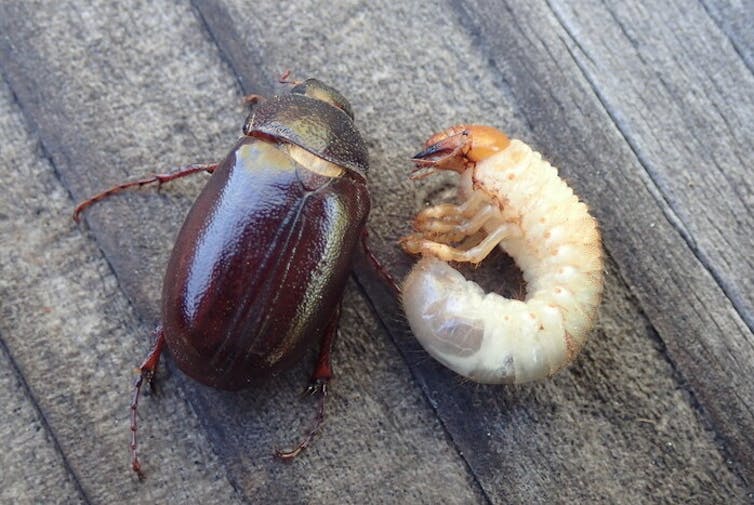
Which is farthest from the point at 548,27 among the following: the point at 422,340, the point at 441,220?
the point at 422,340

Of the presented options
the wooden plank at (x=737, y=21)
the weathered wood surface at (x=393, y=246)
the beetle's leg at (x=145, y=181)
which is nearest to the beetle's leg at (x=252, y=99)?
the weathered wood surface at (x=393, y=246)

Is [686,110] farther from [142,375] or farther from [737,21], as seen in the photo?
[142,375]

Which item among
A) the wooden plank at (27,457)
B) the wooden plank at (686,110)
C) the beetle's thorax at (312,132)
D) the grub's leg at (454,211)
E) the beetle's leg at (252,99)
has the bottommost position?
the wooden plank at (686,110)

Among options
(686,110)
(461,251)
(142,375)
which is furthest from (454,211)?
(142,375)

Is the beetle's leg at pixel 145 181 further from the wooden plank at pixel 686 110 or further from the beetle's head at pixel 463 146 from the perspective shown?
the wooden plank at pixel 686 110

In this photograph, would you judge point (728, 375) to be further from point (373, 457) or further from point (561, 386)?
point (373, 457)

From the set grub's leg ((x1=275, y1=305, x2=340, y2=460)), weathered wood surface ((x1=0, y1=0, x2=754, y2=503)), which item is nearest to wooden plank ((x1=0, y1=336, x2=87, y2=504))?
weathered wood surface ((x1=0, y1=0, x2=754, y2=503))

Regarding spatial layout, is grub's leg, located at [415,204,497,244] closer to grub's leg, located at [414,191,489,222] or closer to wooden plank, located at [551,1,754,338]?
grub's leg, located at [414,191,489,222]
